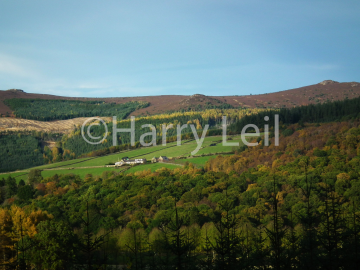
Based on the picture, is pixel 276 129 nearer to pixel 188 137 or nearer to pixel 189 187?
pixel 188 137

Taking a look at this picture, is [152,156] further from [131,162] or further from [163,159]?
[131,162]

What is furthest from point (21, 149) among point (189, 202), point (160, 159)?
point (189, 202)

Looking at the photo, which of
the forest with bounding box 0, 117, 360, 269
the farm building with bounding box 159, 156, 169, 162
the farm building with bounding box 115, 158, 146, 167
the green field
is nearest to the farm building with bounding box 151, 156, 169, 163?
the farm building with bounding box 159, 156, 169, 162

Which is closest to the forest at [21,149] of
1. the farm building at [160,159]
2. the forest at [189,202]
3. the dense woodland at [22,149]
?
the dense woodland at [22,149]

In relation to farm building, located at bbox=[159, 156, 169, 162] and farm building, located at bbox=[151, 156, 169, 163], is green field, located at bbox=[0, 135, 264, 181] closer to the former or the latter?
farm building, located at bbox=[151, 156, 169, 163]

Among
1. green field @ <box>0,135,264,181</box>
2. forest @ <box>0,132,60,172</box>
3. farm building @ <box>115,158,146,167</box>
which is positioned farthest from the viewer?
forest @ <box>0,132,60,172</box>

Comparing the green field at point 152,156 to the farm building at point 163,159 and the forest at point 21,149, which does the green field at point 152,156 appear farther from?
the forest at point 21,149

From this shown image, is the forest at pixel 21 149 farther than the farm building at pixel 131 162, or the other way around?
the forest at pixel 21 149

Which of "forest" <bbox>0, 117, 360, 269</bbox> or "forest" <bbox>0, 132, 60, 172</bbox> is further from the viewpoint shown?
"forest" <bbox>0, 132, 60, 172</bbox>
